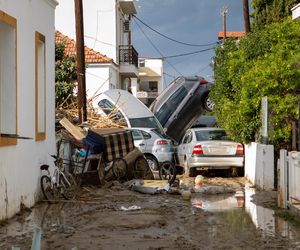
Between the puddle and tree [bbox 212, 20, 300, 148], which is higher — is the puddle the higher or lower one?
the lower one

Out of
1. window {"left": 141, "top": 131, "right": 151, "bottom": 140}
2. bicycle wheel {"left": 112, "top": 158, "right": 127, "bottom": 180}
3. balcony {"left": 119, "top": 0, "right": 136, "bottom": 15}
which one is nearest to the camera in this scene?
bicycle wheel {"left": 112, "top": 158, "right": 127, "bottom": 180}

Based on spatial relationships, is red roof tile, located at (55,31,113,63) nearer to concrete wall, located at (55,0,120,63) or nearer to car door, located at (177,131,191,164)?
concrete wall, located at (55,0,120,63)

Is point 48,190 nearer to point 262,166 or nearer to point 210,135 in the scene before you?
point 262,166

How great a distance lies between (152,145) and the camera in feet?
64.1

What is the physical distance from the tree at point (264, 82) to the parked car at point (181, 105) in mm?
4678

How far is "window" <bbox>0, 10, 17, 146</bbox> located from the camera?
10.3 meters

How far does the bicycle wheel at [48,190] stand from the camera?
39.6 ft

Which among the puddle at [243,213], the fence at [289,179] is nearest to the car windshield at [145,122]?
the puddle at [243,213]

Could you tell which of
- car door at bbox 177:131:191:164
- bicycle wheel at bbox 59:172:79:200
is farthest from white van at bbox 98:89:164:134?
bicycle wheel at bbox 59:172:79:200

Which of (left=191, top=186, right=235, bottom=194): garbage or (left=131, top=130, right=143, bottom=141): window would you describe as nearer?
(left=191, top=186, right=235, bottom=194): garbage

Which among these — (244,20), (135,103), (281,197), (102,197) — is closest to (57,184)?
(102,197)

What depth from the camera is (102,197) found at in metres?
13.2

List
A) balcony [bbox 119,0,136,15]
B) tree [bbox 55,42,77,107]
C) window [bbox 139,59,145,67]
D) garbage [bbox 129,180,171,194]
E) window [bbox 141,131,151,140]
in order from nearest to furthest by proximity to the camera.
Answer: garbage [bbox 129,180,171,194] → window [bbox 141,131,151,140] → tree [bbox 55,42,77,107] → balcony [bbox 119,0,136,15] → window [bbox 139,59,145,67]

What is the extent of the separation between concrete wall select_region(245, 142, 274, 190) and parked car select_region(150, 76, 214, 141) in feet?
25.9
